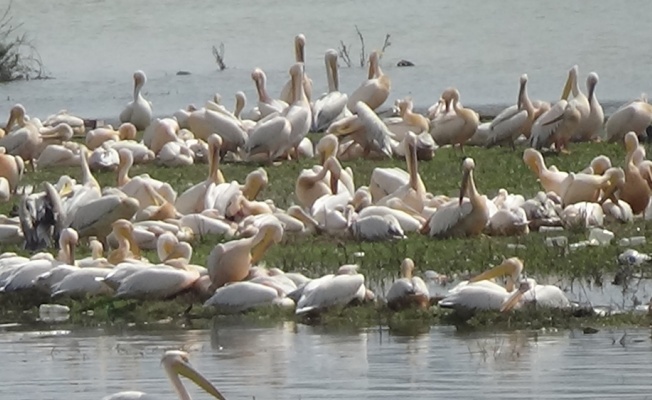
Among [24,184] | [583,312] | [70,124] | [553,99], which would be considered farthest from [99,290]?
[553,99]

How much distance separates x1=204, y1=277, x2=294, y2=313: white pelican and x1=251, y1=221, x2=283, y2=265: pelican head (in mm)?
548

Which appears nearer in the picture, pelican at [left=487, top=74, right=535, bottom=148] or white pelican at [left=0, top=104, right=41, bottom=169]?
white pelican at [left=0, top=104, right=41, bottom=169]

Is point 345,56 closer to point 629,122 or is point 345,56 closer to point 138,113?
point 138,113

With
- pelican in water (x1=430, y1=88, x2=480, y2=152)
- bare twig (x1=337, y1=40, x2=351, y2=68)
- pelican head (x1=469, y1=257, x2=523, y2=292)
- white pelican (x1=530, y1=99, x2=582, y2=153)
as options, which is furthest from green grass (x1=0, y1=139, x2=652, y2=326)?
bare twig (x1=337, y1=40, x2=351, y2=68)

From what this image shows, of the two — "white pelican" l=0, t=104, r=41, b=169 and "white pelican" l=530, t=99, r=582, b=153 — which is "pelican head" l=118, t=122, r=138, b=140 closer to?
"white pelican" l=0, t=104, r=41, b=169

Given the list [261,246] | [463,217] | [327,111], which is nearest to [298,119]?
[327,111]

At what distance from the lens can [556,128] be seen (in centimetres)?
1719

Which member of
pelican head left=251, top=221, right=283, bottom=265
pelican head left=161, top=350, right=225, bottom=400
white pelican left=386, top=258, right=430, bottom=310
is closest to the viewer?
pelican head left=161, top=350, right=225, bottom=400

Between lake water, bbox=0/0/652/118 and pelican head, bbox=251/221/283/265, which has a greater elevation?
lake water, bbox=0/0/652/118

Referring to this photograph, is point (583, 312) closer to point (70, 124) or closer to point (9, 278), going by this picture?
point (9, 278)

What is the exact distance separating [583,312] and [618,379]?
1.62 m

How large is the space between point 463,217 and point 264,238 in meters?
2.02

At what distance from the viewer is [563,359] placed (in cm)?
885

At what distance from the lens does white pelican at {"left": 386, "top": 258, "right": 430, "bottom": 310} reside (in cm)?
1011
